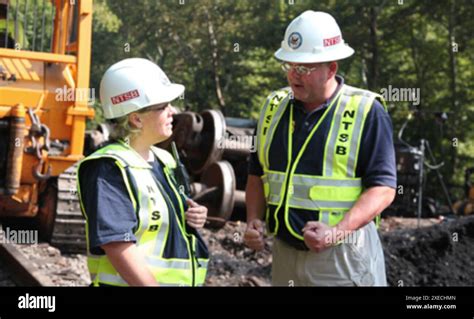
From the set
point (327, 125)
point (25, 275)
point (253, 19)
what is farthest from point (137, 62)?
point (253, 19)

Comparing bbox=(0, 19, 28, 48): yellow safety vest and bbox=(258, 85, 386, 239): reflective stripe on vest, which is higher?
bbox=(0, 19, 28, 48): yellow safety vest

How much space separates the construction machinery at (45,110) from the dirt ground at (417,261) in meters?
1.95

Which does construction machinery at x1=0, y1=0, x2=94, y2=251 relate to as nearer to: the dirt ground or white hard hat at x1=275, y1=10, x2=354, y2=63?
the dirt ground

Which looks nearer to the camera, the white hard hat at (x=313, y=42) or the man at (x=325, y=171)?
the man at (x=325, y=171)

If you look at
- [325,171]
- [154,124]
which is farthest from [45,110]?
[154,124]

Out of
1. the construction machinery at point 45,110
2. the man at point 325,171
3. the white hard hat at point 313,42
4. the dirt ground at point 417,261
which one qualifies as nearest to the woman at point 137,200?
the man at point 325,171

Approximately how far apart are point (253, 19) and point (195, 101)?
4619mm

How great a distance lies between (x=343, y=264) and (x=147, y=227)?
1129mm

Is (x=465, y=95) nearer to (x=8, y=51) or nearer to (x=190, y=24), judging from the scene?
(x=190, y=24)

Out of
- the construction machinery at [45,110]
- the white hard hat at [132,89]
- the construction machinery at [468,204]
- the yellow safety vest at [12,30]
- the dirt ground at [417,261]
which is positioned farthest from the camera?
the construction machinery at [468,204]

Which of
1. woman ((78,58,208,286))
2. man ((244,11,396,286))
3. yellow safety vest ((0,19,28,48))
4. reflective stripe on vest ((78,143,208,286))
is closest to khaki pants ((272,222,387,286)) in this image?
man ((244,11,396,286))

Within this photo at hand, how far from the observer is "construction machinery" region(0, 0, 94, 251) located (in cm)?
968

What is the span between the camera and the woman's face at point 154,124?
145 inches

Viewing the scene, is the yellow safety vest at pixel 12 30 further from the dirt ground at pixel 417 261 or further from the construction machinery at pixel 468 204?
the construction machinery at pixel 468 204
